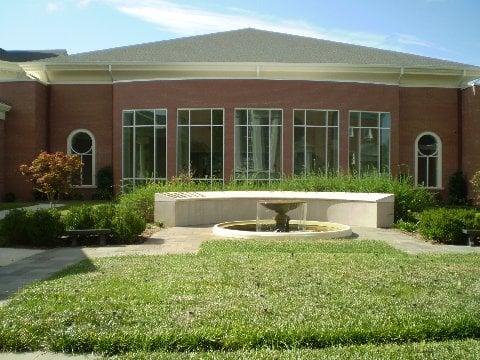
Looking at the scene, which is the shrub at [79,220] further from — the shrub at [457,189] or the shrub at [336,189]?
the shrub at [457,189]

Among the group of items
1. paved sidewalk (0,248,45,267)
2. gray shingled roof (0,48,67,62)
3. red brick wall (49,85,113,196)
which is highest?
gray shingled roof (0,48,67,62)

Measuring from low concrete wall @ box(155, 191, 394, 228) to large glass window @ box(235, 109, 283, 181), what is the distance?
22.4ft

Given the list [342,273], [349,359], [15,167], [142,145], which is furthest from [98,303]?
[15,167]

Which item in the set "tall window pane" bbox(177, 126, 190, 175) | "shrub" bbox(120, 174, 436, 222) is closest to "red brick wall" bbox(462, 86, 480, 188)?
"shrub" bbox(120, 174, 436, 222)

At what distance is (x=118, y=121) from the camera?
27.7 m

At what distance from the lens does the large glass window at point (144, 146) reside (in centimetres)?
2709

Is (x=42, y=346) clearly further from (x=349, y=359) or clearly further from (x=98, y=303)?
(x=349, y=359)

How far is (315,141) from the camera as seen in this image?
26984mm

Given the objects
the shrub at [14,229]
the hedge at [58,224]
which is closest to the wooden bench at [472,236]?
the hedge at [58,224]

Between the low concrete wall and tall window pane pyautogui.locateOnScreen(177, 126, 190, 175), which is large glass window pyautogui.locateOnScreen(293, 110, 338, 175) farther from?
the low concrete wall

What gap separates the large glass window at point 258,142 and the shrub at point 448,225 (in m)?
12.3

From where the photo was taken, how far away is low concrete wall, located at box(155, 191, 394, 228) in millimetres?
17766

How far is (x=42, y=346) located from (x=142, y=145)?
22416mm

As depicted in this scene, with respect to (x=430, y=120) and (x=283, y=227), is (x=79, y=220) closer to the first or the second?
(x=283, y=227)
